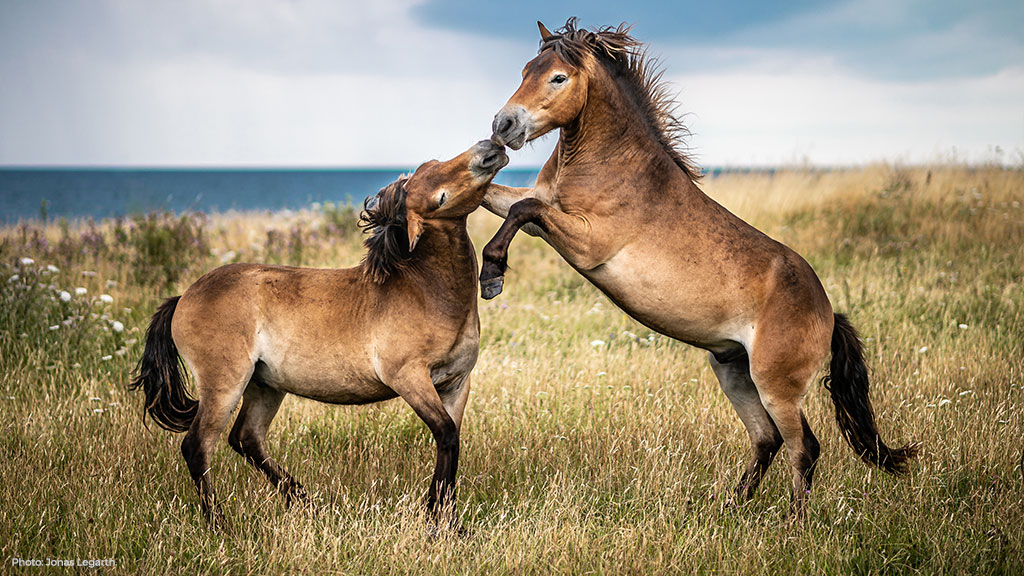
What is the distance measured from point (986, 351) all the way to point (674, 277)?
4629 mm

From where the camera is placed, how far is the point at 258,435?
188 inches

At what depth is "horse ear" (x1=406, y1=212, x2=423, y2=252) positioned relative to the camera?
3.99 m

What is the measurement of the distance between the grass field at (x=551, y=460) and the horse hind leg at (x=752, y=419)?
0.15 metres

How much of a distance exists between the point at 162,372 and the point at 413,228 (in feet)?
6.18

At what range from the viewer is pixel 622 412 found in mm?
6176

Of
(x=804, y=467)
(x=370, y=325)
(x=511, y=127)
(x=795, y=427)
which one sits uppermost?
(x=511, y=127)

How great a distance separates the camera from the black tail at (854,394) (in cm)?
488

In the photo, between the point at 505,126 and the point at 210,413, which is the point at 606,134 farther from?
the point at 210,413

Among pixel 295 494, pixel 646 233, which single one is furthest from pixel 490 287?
pixel 295 494

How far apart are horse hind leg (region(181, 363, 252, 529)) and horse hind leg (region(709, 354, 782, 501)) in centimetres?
287

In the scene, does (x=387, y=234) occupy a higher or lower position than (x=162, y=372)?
higher

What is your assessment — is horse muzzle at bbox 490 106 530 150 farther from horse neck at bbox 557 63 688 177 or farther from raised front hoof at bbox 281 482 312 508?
raised front hoof at bbox 281 482 312 508

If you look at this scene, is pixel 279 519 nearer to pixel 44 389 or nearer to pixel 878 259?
pixel 44 389

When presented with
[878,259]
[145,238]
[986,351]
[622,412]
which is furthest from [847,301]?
[145,238]
